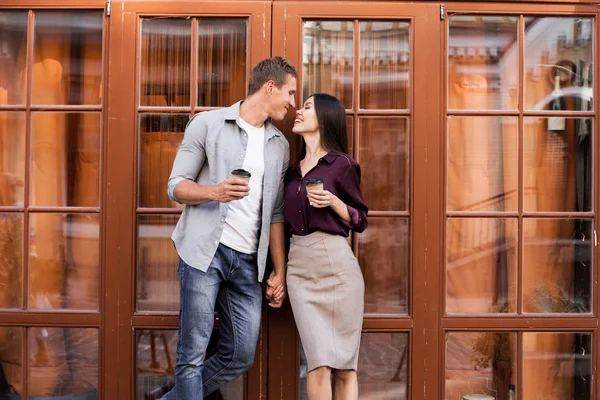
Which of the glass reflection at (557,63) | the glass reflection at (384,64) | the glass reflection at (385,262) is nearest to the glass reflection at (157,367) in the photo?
the glass reflection at (385,262)

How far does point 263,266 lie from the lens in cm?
404

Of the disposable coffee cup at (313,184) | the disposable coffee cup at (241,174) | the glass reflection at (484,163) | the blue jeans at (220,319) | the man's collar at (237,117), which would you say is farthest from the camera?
the glass reflection at (484,163)

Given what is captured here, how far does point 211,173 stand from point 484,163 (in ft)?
5.26

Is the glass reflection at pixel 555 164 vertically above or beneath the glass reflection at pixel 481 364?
above

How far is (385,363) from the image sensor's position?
4.44 m

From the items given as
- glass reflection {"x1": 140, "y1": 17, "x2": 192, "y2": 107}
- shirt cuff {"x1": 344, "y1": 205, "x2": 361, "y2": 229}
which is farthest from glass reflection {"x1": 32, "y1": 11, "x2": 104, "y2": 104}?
shirt cuff {"x1": 344, "y1": 205, "x2": 361, "y2": 229}

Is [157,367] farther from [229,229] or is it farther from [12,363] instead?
[229,229]

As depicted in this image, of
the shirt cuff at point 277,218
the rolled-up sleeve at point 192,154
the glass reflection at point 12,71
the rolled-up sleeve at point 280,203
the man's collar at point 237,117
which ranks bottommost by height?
the shirt cuff at point 277,218

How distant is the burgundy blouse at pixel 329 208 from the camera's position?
3.95 meters

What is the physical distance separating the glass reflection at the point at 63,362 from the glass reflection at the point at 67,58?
1.33 metres

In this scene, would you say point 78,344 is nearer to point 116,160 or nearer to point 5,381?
Answer: point 5,381

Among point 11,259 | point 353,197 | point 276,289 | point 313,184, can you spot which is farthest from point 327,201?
point 11,259

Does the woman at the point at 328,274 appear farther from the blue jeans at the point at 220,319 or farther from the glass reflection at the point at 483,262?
the glass reflection at the point at 483,262

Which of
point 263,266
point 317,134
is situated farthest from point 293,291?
point 317,134
